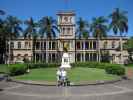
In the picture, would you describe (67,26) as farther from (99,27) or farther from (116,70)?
(116,70)

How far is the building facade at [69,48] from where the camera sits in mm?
69812

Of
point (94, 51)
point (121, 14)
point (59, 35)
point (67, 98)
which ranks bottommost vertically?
point (67, 98)

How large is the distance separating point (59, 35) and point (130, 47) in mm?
21208

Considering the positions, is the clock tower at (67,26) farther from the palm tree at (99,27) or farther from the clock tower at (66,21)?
the palm tree at (99,27)

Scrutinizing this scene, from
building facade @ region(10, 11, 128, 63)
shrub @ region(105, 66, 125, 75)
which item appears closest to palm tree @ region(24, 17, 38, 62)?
building facade @ region(10, 11, 128, 63)

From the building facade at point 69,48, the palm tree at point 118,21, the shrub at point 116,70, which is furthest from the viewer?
the building facade at point 69,48

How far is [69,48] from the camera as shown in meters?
70.9

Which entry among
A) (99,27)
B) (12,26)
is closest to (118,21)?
(99,27)

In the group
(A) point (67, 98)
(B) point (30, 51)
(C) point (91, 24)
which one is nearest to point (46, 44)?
(B) point (30, 51)

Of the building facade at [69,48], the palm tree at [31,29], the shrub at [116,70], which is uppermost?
the palm tree at [31,29]

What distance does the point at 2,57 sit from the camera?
74688 millimetres

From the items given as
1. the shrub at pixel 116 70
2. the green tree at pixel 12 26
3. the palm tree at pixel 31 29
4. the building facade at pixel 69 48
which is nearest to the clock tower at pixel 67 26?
the building facade at pixel 69 48

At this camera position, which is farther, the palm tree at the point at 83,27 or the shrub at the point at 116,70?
the palm tree at the point at 83,27

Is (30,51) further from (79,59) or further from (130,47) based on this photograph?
(130,47)
